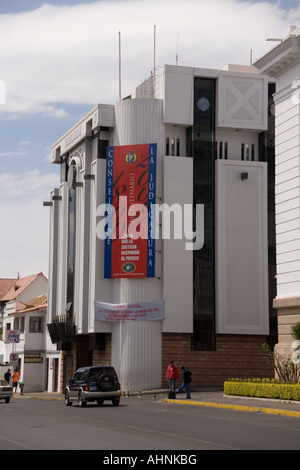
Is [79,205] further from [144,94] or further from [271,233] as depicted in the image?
[271,233]

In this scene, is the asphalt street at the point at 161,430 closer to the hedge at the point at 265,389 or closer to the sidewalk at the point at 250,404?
the sidewalk at the point at 250,404

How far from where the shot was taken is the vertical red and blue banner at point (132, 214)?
4938 centimetres

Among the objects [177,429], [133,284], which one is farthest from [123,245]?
[177,429]

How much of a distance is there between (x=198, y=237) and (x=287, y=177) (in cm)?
1354

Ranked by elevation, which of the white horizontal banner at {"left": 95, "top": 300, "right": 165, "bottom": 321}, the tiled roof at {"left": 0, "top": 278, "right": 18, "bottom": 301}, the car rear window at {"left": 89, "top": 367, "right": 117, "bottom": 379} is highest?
the tiled roof at {"left": 0, "top": 278, "right": 18, "bottom": 301}

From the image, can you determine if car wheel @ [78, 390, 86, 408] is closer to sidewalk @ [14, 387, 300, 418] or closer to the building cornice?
sidewalk @ [14, 387, 300, 418]

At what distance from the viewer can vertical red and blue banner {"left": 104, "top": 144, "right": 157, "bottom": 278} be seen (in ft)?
162

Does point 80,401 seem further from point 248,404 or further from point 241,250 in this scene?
point 241,250

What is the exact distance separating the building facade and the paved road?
20229 mm

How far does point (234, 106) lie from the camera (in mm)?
51281

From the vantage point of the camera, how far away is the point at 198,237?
50.0 meters

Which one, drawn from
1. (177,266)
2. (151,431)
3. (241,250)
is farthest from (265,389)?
(241,250)

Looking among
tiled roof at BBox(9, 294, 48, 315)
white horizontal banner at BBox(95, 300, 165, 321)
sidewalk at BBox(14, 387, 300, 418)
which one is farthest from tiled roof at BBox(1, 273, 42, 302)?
sidewalk at BBox(14, 387, 300, 418)

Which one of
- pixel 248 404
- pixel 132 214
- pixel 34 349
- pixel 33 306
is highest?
pixel 132 214
